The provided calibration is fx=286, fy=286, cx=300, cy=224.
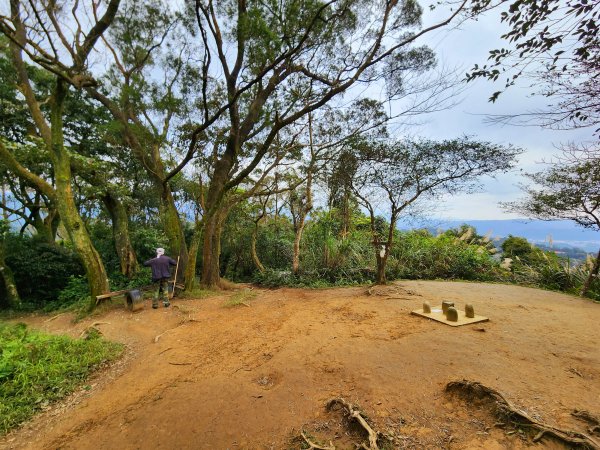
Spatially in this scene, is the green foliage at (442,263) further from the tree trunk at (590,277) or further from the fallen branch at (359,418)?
the fallen branch at (359,418)

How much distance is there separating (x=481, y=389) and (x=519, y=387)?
0.47 metres

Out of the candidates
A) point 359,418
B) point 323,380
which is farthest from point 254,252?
point 359,418

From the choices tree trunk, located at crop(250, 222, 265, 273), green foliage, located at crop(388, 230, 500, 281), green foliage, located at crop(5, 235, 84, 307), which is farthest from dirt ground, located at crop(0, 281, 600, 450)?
tree trunk, located at crop(250, 222, 265, 273)

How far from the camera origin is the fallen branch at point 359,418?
2160mm

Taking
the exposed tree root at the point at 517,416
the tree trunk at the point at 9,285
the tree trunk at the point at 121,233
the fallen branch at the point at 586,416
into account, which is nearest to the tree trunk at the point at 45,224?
the tree trunk at the point at 9,285

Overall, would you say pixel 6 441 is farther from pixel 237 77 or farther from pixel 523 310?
pixel 237 77

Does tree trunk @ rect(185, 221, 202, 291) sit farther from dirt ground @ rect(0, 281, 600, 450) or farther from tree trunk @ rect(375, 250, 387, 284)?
tree trunk @ rect(375, 250, 387, 284)

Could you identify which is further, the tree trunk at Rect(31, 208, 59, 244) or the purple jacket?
the tree trunk at Rect(31, 208, 59, 244)

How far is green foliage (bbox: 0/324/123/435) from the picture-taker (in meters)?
3.04

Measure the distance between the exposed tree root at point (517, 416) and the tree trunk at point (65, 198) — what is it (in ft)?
24.1

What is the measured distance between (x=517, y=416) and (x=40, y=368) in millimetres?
5157

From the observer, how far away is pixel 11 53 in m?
7.26

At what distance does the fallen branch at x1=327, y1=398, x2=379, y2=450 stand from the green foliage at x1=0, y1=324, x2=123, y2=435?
3.12 metres

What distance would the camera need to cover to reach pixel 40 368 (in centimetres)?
358
